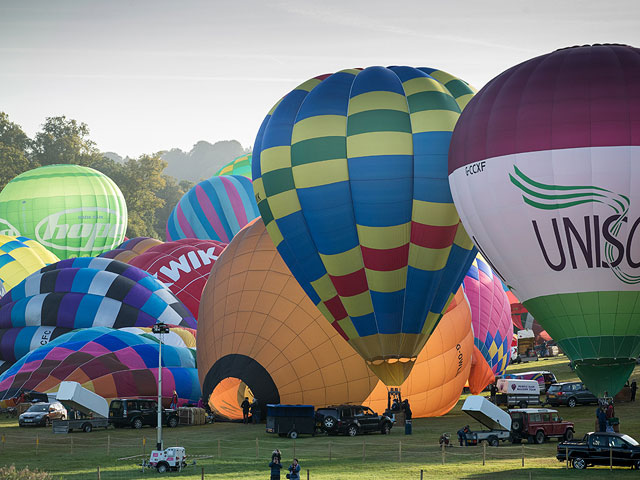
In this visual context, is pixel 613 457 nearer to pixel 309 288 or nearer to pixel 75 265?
pixel 309 288

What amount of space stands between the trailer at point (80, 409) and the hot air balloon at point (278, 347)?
350cm

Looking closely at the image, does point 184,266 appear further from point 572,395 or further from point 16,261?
point 572,395

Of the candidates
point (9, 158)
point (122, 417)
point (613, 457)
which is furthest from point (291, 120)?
point (9, 158)

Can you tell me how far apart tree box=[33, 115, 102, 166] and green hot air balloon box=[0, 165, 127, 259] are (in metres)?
47.2

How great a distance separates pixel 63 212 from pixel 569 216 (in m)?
46.7

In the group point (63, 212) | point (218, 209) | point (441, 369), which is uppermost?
point (63, 212)

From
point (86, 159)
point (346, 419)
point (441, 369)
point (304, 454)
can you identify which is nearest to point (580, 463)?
point (304, 454)

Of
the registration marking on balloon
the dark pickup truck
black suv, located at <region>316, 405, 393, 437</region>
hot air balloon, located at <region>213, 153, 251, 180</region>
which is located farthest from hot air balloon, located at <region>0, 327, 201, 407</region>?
hot air balloon, located at <region>213, 153, 251, 180</region>

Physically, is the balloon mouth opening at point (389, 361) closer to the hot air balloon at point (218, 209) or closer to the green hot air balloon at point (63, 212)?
the hot air balloon at point (218, 209)

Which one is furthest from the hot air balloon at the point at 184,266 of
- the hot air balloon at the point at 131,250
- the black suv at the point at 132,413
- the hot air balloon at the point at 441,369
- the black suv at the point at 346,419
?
the black suv at the point at 346,419

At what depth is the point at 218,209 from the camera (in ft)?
210

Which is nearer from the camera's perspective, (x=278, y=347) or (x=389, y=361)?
(x=389, y=361)

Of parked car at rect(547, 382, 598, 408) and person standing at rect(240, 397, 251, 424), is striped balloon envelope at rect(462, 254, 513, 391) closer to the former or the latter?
parked car at rect(547, 382, 598, 408)

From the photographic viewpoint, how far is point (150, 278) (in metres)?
43.4
